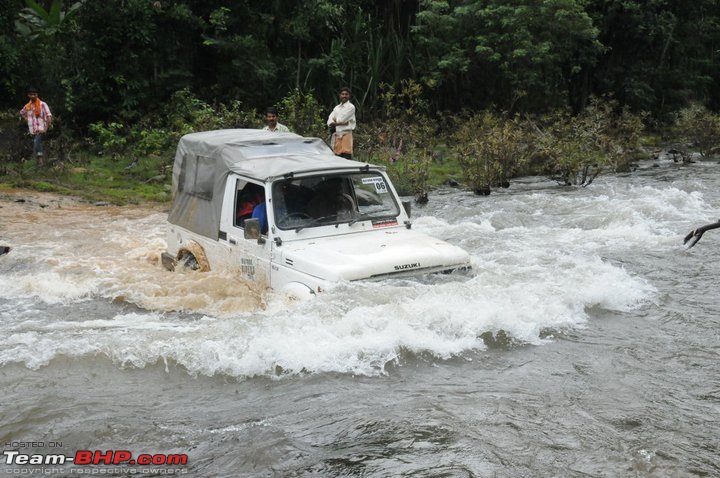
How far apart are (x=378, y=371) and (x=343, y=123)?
791 centimetres

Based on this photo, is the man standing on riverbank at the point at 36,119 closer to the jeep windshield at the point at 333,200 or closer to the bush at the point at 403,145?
the bush at the point at 403,145

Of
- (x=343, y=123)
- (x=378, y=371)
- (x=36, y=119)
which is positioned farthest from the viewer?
(x=36, y=119)

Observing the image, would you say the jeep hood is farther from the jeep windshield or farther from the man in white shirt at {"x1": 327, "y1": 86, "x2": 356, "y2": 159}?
the man in white shirt at {"x1": 327, "y1": 86, "x2": 356, "y2": 159}

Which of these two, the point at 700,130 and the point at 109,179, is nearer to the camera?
the point at 109,179

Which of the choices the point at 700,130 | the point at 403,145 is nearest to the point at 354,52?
the point at 403,145

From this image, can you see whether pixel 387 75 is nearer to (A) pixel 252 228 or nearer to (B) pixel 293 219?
(B) pixel 293 219

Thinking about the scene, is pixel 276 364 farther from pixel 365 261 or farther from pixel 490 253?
pixel 490 253

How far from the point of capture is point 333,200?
859 cm

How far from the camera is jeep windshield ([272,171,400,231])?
27.1 ft

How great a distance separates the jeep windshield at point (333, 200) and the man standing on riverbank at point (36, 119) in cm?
1125

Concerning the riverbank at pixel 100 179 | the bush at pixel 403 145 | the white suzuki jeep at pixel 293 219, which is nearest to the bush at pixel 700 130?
the bush at pixel 403 145

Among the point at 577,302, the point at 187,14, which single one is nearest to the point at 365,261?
the point at 577,302

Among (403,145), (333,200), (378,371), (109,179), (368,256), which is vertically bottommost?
(109,179)

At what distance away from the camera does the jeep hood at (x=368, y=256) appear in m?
7.43
